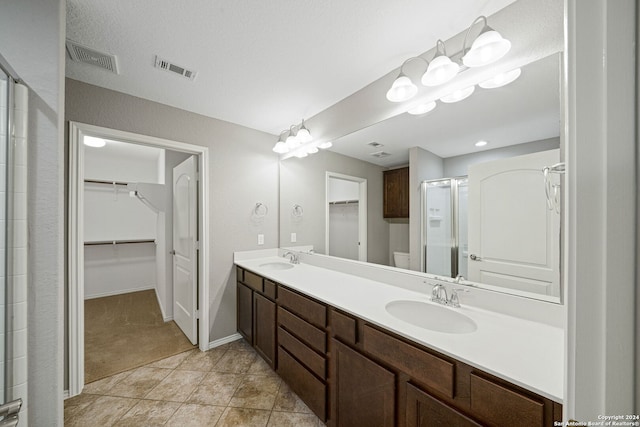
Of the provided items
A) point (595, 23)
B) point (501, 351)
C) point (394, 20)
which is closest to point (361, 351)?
point (501, 351)

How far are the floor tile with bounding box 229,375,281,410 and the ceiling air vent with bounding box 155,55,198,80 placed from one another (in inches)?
95.8

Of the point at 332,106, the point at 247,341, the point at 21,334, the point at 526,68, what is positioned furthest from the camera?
the point at 247,341

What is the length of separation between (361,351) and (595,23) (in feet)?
4.44

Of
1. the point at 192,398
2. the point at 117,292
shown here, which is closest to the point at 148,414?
the point at 192,398

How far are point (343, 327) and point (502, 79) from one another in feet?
5.12

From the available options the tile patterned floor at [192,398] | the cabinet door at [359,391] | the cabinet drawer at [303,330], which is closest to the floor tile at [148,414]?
the tile patterned floor at [192,398]

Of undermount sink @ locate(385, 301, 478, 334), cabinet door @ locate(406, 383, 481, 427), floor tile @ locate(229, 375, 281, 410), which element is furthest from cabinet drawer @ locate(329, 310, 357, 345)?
floor tile @ locate(229, 375, 281, 410)

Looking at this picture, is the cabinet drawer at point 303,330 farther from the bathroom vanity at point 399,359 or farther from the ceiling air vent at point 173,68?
the ceiling air vent at point 173,68

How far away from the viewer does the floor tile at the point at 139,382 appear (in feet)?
6.00

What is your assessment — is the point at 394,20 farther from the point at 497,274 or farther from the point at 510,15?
the point at 497,274

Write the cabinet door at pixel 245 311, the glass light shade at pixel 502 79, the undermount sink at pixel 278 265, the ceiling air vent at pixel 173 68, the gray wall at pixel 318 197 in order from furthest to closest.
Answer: the undermount sink at pixel 278 265 < the cabinet door at pixel 245 311 < the gray wall at pixel 318 197 < the ceiling air vent at pixel 173 68 < the glass light shade at pixel 502 79

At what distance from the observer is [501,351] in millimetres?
903

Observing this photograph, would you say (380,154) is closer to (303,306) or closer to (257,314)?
(303,306)

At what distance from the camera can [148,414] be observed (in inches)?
64.4
